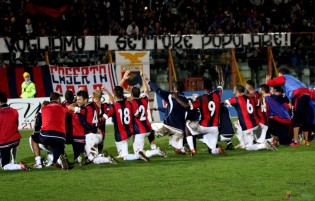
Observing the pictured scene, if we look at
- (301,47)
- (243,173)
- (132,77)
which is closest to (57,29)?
(301,47)

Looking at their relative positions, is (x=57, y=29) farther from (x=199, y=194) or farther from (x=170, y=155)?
(x=199, y=194)

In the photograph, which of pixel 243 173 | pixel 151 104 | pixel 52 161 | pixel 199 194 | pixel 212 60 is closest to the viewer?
pixel 199 194

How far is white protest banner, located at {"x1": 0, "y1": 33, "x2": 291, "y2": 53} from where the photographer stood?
27.3m

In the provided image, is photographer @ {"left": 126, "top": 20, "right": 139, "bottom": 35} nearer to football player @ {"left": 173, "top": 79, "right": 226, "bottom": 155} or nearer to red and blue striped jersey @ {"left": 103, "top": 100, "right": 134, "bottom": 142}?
football player @ {"left": 173, "top": 79, "right": 226, "bottom": 155}

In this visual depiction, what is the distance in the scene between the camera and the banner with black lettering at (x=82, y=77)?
2764cm

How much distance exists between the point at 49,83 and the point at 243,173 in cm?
1526

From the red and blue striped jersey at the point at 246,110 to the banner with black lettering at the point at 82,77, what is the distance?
10976mm

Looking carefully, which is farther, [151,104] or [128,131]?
[151,104]

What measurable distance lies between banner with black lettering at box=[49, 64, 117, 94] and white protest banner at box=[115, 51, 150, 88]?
368 mm

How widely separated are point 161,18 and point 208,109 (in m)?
15.7

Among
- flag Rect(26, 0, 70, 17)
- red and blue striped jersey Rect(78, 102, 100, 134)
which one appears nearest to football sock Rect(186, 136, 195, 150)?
red and blue striped jersey Rect(78, 102, 100, 134)

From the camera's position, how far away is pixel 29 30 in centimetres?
2845

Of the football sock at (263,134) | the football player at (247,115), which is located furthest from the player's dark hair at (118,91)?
the football sock at (263,134)

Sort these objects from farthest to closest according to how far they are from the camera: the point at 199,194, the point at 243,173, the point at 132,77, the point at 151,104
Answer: the point at 151,104, the point at 132,77, the point at 243,173, the point at 199,194
